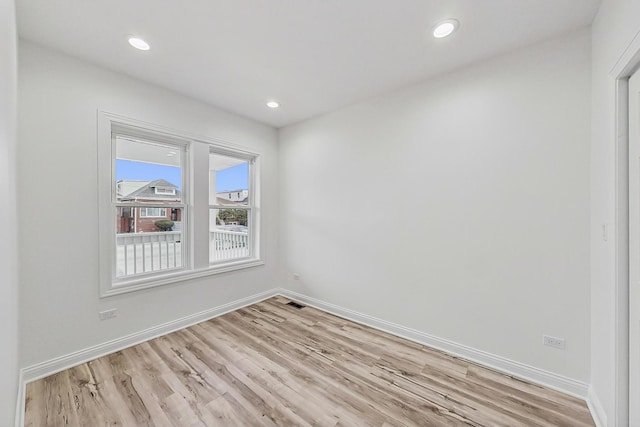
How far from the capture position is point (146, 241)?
2.93 meters

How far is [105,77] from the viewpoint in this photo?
2449 millimetres

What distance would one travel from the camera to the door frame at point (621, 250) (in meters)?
1.40

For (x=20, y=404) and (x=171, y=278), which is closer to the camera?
(x=20, y=404)

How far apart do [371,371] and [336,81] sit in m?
2.82

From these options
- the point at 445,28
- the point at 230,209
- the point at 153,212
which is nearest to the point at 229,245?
the point at 230,209

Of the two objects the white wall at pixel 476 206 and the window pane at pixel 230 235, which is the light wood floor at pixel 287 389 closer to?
the white wall at pixel 476 206

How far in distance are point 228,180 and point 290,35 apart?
2349 mm

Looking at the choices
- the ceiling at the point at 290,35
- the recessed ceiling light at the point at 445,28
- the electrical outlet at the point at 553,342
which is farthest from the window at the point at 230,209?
the electrical outlet at the point at 553,342

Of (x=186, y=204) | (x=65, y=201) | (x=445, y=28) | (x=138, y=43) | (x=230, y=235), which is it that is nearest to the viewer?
(x=445, y=28)

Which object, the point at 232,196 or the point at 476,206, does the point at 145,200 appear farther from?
the point at 476,206

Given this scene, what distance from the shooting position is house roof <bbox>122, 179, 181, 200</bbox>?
2.78 m

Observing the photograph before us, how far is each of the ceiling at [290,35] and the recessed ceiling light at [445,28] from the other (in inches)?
1.8

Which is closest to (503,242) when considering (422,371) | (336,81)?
(422,371)

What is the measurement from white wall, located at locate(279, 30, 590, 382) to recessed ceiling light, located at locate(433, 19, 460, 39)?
1.86 ft
